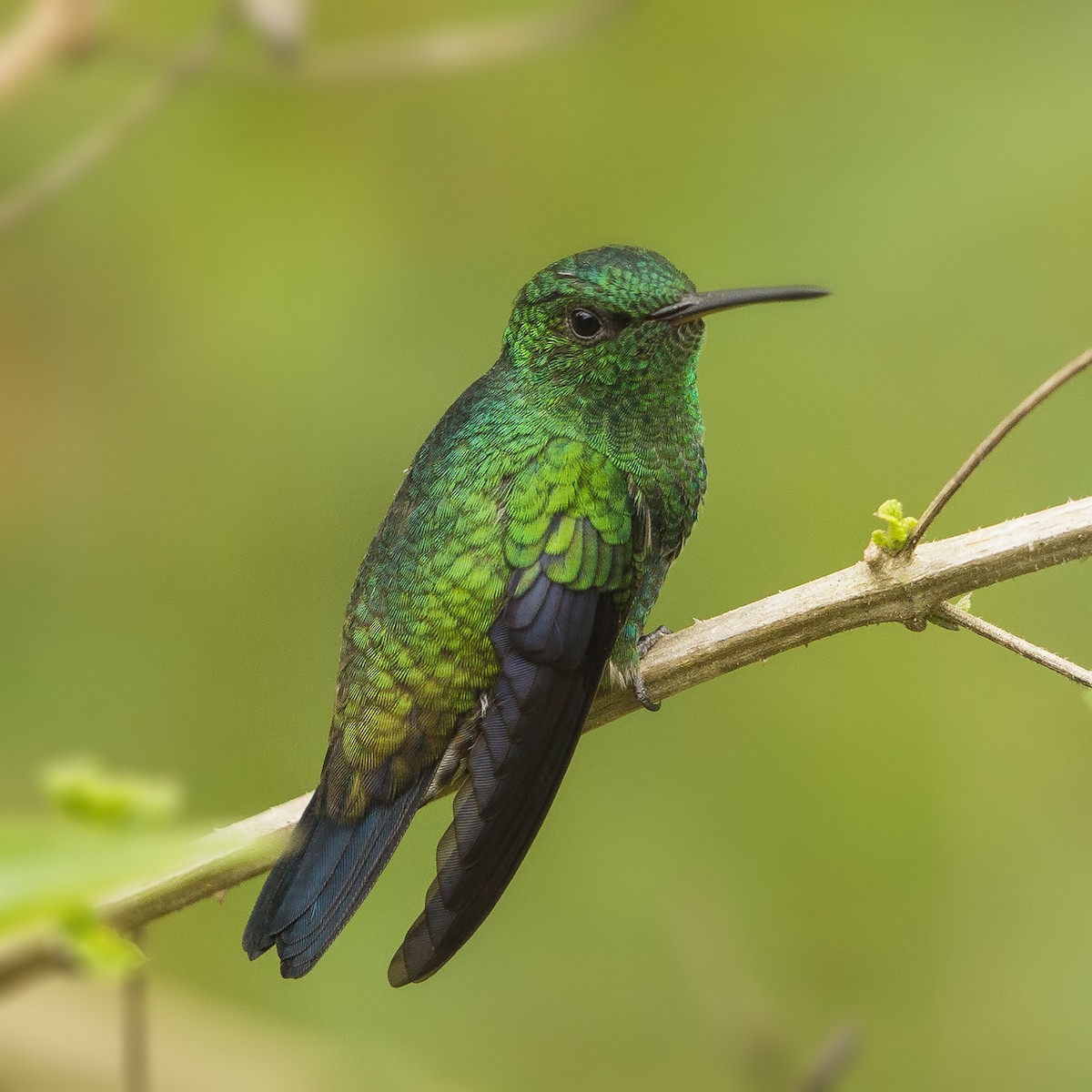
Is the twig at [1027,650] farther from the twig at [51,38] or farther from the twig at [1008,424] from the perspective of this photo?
the twig at [51,38]

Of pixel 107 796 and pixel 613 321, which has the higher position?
pixel 107 796

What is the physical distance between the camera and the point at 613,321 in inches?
125

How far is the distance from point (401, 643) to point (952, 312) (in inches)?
121

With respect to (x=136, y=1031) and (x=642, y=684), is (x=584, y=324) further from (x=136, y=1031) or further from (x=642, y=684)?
(x=136, y=1031)

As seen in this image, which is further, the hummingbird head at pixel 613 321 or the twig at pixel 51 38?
the hummingbird head at pixel 613 321

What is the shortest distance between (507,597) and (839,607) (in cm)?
79

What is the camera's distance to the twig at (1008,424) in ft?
6.36

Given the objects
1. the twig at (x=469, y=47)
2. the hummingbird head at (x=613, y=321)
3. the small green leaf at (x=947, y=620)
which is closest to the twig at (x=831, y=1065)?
the small green leaf at (x=947, y=620)

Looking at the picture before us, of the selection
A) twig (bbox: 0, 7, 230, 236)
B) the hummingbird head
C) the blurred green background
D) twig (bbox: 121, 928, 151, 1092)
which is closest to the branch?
the hummingbird head

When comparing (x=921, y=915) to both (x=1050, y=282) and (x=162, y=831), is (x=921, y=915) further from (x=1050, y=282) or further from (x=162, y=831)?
(x=162, y=831)

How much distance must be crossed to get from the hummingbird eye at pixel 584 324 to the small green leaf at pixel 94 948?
94.8 inches

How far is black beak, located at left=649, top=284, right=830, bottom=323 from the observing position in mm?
2816

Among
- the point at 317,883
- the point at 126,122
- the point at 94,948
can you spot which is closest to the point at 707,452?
the point at 126,122

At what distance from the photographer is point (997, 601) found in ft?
16.2
